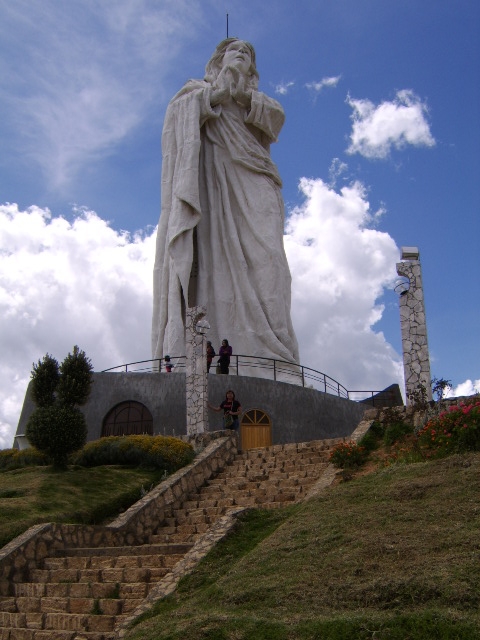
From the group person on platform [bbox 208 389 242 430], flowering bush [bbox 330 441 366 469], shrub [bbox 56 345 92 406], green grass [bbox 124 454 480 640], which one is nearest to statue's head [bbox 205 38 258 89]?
person on platform [bbox 208 389 242 430]

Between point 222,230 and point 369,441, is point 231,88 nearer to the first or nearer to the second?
point 222,230

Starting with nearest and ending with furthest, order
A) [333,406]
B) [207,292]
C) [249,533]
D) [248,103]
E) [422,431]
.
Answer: [249,533] → [422,431] → [333,406] → [207,292] → [248,103]

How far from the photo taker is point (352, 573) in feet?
20.8

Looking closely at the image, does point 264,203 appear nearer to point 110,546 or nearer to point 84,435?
point 84,435

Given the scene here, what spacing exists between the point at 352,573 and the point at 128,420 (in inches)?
543

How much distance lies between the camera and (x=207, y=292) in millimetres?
24297

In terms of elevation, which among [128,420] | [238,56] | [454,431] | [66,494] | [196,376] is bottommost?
[66,494]

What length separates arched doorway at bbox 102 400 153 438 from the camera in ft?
63.6

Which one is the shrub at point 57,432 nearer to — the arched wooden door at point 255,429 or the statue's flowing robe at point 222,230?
the arched wooden door at point 255,429

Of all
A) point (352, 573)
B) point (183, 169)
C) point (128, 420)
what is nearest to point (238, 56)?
point (183, 169)

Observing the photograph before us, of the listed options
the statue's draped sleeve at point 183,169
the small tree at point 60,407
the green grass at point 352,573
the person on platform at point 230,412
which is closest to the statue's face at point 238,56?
the statue's draped sleeve at point 183,169

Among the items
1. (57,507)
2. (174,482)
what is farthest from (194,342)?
(57,507)

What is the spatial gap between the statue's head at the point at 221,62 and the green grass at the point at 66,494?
16886mm

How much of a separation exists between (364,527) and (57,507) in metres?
5.49
